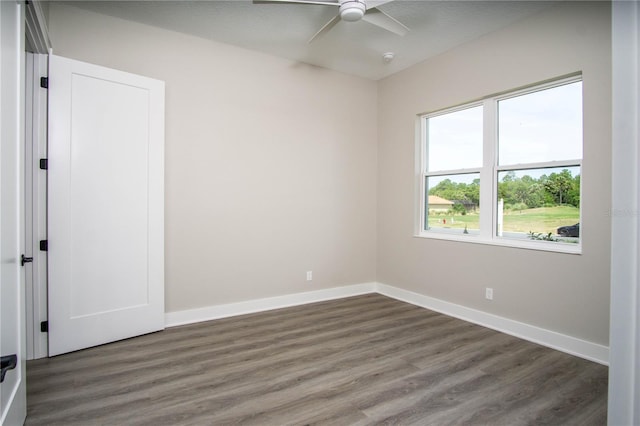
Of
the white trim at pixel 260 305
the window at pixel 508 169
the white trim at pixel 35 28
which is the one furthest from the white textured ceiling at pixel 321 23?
the white trim at pixel 260 305

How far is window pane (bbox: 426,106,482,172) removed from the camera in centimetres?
379

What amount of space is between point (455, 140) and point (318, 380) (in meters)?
3.12

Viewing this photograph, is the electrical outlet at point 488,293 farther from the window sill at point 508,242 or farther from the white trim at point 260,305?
the white trim at point 260,305

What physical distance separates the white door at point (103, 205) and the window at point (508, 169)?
3.17 m

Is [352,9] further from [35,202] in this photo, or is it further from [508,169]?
[35,202]

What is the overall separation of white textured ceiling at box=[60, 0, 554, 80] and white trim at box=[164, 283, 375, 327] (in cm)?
291

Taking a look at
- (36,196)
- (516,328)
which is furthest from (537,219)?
(36,196)

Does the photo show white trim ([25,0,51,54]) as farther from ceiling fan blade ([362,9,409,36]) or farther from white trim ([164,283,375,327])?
white trim ([164,283,375,327])

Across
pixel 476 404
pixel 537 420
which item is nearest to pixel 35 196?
pixel 476 404

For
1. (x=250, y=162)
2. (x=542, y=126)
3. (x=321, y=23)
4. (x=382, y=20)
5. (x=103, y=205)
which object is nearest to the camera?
(x=382, y=20)

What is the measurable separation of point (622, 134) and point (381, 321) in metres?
3.00

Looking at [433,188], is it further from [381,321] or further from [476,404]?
[476,404]

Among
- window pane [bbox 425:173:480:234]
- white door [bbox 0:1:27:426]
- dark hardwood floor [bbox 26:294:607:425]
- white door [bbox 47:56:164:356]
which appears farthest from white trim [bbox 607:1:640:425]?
white door [bbox 47:56:164:356]

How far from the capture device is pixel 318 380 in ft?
7.72
